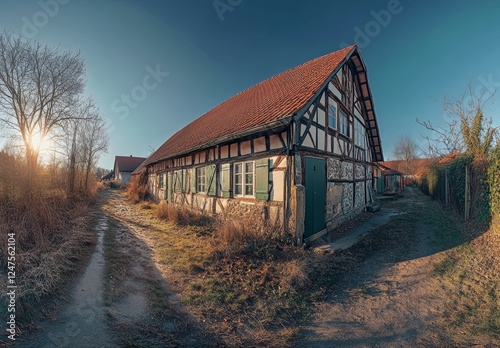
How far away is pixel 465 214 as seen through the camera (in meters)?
8.14

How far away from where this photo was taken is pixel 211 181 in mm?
9086

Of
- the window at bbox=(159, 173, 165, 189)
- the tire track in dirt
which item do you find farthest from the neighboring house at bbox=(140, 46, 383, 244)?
the window at bbox=(159, 173, 165, 189)

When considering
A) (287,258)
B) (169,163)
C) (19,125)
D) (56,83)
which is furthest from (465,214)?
(19,125)

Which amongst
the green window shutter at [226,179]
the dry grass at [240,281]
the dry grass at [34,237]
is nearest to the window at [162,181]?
the dry grass at [34,237]

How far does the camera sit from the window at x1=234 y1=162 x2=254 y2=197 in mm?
7367

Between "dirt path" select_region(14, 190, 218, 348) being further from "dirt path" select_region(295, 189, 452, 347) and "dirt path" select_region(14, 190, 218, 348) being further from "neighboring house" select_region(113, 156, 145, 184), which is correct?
"neighboring house" select_region(113, 156, 145, 184)

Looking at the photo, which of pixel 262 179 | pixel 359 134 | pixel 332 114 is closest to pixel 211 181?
pixel 262 179

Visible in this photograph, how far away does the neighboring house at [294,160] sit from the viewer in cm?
619

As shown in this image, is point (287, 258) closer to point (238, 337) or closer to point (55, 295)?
point (238, 337)

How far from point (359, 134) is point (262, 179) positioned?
8056mm

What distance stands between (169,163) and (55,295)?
11315 mm

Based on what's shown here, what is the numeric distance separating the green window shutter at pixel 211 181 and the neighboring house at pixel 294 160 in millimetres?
40

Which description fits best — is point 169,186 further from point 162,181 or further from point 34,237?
point 34,237

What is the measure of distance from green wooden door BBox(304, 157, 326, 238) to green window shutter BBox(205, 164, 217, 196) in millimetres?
3803
